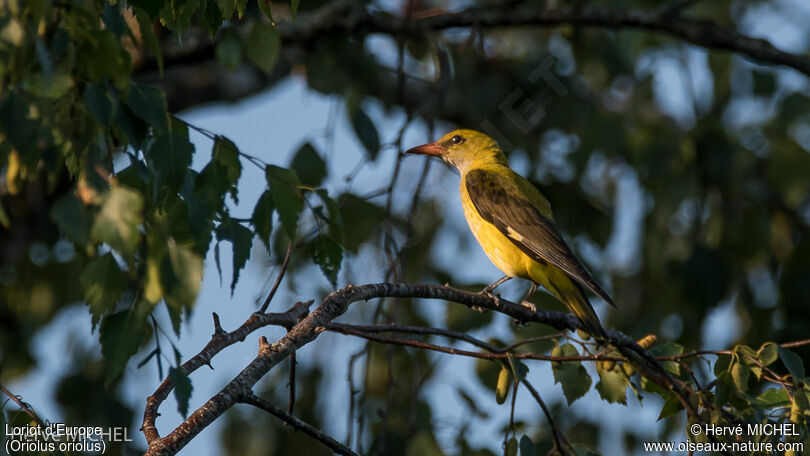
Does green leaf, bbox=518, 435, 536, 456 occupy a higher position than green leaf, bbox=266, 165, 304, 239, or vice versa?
green leaf, bbox=266, 165, 304, 239

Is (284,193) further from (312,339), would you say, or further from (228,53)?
(228,53)

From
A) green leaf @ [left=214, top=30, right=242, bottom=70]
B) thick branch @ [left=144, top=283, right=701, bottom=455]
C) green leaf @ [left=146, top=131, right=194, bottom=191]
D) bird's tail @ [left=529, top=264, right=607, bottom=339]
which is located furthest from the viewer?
bird's tail @ [left=529, top=264, right=607, bottom=339]

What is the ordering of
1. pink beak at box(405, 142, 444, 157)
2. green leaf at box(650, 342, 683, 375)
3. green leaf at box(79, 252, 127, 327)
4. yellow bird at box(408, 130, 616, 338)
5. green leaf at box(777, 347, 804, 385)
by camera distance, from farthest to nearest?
1. pink beak at box(405, 142, 444, 157)
2. yellow bird at box(408, 130, 616, 338)
3. green leaf at box(650, 342, 683, 375)
4. green leaf at box(777, 347, 804, 385)
5. green leaf at box(79, 252, 127, 327)

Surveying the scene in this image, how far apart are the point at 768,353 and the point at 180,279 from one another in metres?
1.96

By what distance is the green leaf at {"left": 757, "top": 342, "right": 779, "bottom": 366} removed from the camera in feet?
8.55

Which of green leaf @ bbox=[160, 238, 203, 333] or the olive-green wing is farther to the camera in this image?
the olive-green wing

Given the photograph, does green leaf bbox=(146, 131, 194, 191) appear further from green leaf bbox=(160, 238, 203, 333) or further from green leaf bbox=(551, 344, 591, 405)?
green leaf bbox=(551, 344, 591, 405)

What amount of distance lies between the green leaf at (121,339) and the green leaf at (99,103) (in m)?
0.40

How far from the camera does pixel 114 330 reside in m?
1.67

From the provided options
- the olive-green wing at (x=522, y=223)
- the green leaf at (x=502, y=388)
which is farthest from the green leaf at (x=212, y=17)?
the olive-green wing at (x=522, y=223)

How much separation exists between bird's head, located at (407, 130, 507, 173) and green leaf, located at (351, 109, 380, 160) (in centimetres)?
160

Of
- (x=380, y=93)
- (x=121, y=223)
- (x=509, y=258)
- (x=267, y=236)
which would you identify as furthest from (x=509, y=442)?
(x=380, y=93)

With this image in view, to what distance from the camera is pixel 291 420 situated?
239 cm

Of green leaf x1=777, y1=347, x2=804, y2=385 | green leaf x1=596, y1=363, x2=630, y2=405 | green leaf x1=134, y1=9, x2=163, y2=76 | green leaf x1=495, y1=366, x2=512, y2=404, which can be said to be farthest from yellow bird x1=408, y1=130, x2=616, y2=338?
green leaf x1=134, y1=9, x2=163, y2=76
